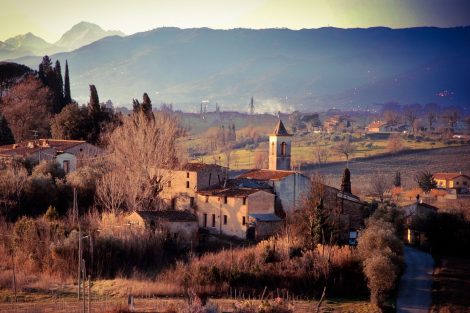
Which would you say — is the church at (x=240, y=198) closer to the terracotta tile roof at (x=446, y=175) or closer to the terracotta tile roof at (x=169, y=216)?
the terracotta tile roof at (x=169, y=216)

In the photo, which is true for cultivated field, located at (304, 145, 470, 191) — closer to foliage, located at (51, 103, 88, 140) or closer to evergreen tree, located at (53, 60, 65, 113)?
evergreen tree, located at (53, 60, 65, 113)

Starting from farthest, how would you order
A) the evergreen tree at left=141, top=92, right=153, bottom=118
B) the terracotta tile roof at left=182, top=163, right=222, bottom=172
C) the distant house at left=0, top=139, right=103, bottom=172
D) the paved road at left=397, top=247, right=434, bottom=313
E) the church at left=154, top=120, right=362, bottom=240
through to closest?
the evergreen tree at left=141, top=92, right=153, bottom=118
the distant house at left=0, top=139, right=103, bottom=172
the terracotta tile roof at left=182, top=163, right=222, bottom=172
the church at left=154, top=120, right=362, bottom=240
the paved road at left=397, top=247, right=434, bottom=313

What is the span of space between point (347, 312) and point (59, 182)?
16865 millimetres

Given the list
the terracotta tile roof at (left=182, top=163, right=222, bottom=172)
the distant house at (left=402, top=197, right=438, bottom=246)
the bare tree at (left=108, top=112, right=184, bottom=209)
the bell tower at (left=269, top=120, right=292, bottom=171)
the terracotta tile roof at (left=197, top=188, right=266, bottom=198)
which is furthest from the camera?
the bell tower at (left=269, top=120, right=292, bottom=171)

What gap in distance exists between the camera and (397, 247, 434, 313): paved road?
2823 centimetres

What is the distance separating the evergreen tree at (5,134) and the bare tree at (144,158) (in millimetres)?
10106

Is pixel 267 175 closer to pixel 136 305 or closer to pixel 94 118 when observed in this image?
pixel 94 118

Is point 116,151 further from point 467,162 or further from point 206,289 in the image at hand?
point 467,162

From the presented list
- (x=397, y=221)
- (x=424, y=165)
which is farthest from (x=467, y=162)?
(x=397, y=221)

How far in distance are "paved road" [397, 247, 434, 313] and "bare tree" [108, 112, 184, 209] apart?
1231cm

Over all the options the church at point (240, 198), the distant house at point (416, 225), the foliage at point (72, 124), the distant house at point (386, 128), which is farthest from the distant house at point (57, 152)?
the distant house at point (386, 128)

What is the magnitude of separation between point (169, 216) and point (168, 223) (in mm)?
732

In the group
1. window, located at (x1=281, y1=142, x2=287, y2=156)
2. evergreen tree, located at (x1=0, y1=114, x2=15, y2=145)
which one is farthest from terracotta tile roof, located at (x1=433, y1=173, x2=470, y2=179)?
evergreen tree, located at (x1=0, y1=114, x2=15, y2=145)

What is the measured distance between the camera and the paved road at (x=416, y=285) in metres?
28.2
